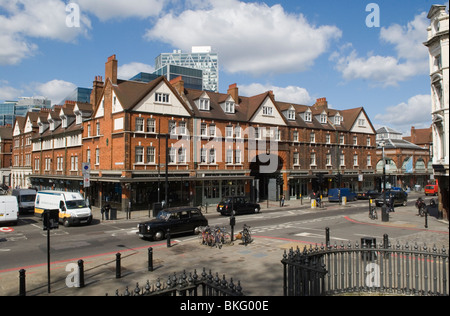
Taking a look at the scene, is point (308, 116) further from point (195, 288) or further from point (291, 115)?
point (195, 288)

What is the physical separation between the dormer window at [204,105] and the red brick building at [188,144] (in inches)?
4.7

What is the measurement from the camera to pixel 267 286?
1076cm

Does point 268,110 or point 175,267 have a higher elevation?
point 268,110

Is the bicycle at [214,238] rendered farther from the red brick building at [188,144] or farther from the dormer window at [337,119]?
the dormer window at [337,119]

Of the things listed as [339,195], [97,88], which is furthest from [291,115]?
[97,88]

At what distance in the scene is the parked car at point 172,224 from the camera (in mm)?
19406

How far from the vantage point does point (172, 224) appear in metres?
20.3

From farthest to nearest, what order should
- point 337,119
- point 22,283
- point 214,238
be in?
point 337,119 → point 214,238 → point 22,283

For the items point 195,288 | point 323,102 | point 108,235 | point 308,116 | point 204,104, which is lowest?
point 108,235

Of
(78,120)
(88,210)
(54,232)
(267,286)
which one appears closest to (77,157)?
(78,120)

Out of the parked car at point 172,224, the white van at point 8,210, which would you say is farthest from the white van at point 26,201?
the parked car at point 172,224

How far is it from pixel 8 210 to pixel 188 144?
18.4 meters

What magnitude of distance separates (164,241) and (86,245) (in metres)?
4.20
